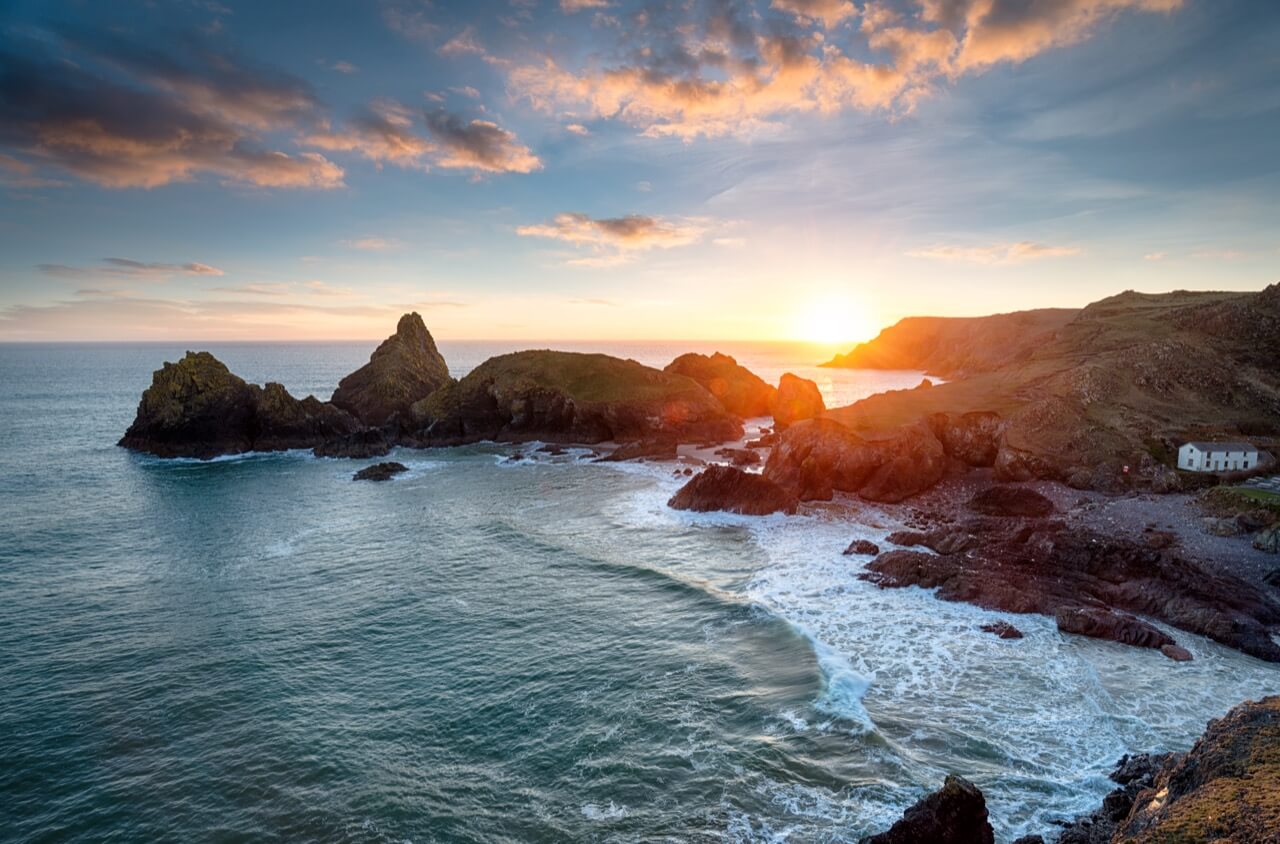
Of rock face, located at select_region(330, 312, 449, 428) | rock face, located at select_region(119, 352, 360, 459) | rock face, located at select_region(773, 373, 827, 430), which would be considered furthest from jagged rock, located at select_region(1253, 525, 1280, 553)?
rock face, located at select_region(119, 352, 360, 459)

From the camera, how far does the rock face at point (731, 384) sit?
111562 millimetres

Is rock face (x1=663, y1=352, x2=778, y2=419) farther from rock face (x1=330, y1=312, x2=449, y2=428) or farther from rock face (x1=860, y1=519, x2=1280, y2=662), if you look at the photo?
rock face (x1=860, y1=519, x2=1280, y2=662)

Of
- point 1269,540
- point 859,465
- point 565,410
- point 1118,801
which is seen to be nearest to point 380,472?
point 565,410

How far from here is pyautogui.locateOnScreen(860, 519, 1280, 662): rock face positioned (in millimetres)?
30672

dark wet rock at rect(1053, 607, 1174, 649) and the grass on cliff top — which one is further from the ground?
the grass on cliff top

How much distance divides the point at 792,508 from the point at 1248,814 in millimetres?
43750

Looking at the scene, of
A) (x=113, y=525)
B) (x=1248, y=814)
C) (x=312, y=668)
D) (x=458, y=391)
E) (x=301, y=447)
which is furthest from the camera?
(x=458, y=391)

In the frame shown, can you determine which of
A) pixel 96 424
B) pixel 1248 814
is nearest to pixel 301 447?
pixel 96 424

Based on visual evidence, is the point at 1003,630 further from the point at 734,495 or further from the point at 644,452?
the point at 644,452

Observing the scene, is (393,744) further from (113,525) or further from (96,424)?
(96,424)

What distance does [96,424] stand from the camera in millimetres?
101375

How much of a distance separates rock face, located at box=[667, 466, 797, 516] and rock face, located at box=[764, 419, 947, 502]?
328 centimetres

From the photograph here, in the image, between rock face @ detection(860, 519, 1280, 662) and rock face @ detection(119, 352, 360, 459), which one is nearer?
rock face @ detection(860, 519, 1280, 662)

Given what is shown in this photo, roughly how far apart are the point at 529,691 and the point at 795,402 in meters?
80.3
